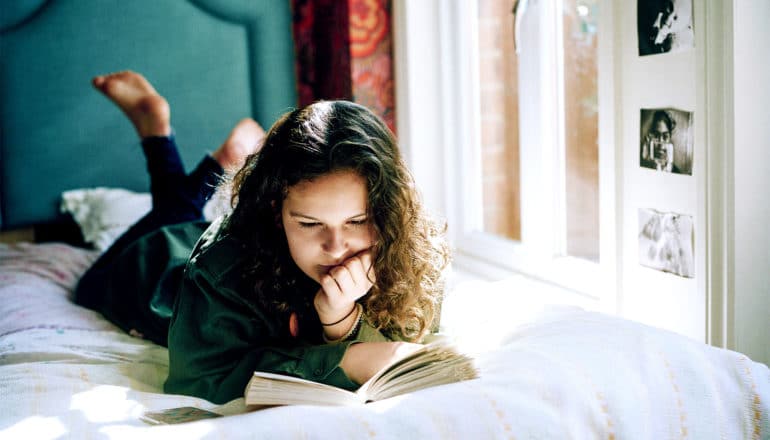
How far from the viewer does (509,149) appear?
6.99 feet

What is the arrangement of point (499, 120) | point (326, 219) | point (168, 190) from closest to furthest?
point (326, 219) → point (168, 190) → point (499, 120)

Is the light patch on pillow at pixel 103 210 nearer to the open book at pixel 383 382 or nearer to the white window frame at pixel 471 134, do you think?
the white window frame at pixel 471 134

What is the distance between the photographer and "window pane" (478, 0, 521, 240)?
2068mm

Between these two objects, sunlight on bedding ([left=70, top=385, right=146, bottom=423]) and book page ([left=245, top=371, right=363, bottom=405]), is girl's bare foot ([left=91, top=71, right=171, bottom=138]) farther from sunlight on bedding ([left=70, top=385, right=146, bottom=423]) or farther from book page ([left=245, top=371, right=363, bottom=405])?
book page ([left=245, top=371, right=363, bottom=405])

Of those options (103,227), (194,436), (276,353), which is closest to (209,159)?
(103,227)

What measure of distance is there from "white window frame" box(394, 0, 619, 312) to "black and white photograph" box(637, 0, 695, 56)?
0.54 m

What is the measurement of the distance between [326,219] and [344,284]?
0.10 meters

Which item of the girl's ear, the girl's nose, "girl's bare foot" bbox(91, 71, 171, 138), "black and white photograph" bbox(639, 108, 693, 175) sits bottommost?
the girl's nose

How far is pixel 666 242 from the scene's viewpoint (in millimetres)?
1245

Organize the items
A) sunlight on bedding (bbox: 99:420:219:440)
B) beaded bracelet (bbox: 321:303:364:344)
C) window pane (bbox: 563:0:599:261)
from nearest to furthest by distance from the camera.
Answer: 1. sunlight on bedding (bbox: 99:420:219:440)
2. beaded bracelet (bbox: 321:303:364:344)
3. window pane (bbox: 563:0:599:261)

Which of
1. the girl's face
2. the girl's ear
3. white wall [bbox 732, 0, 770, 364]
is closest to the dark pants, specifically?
the girl's ear

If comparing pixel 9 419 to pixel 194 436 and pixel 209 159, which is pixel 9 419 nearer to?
pixel 194 436

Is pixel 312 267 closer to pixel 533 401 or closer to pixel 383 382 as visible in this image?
pixel 383 382

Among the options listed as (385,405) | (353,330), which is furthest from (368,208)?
(385,405)
